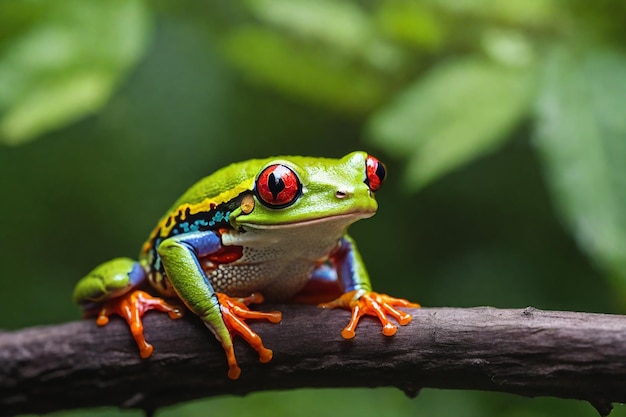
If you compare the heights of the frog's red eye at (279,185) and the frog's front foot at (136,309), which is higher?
the frog's red eye at (279,185)

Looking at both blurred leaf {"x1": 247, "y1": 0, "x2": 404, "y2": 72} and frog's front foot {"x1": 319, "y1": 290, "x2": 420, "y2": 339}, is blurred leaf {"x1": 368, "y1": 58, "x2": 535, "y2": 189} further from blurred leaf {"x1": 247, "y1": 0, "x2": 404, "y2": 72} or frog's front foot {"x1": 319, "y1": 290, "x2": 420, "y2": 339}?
frog's front foot {"x1": 319, "y1": 290, "x2": 420, "y2": 339}

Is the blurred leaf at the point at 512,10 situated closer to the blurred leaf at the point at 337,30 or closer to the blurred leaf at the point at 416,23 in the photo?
the blurred leaf at the point at 416,23

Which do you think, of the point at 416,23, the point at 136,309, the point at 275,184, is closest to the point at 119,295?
the point at 136,309

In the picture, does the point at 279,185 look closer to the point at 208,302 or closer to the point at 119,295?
the point at 208,302

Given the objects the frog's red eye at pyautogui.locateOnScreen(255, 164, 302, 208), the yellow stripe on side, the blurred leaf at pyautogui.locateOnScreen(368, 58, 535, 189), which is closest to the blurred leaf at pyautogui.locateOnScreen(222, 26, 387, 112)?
the blurred leaf at pyautogui.locateOnScreen(368, 58, 535, 189)

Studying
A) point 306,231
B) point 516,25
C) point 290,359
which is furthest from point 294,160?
point 516,25

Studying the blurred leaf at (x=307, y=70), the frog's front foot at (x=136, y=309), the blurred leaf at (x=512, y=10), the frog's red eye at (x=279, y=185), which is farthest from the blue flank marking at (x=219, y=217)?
Result: the blurred leaf at (x=512, y=10)
